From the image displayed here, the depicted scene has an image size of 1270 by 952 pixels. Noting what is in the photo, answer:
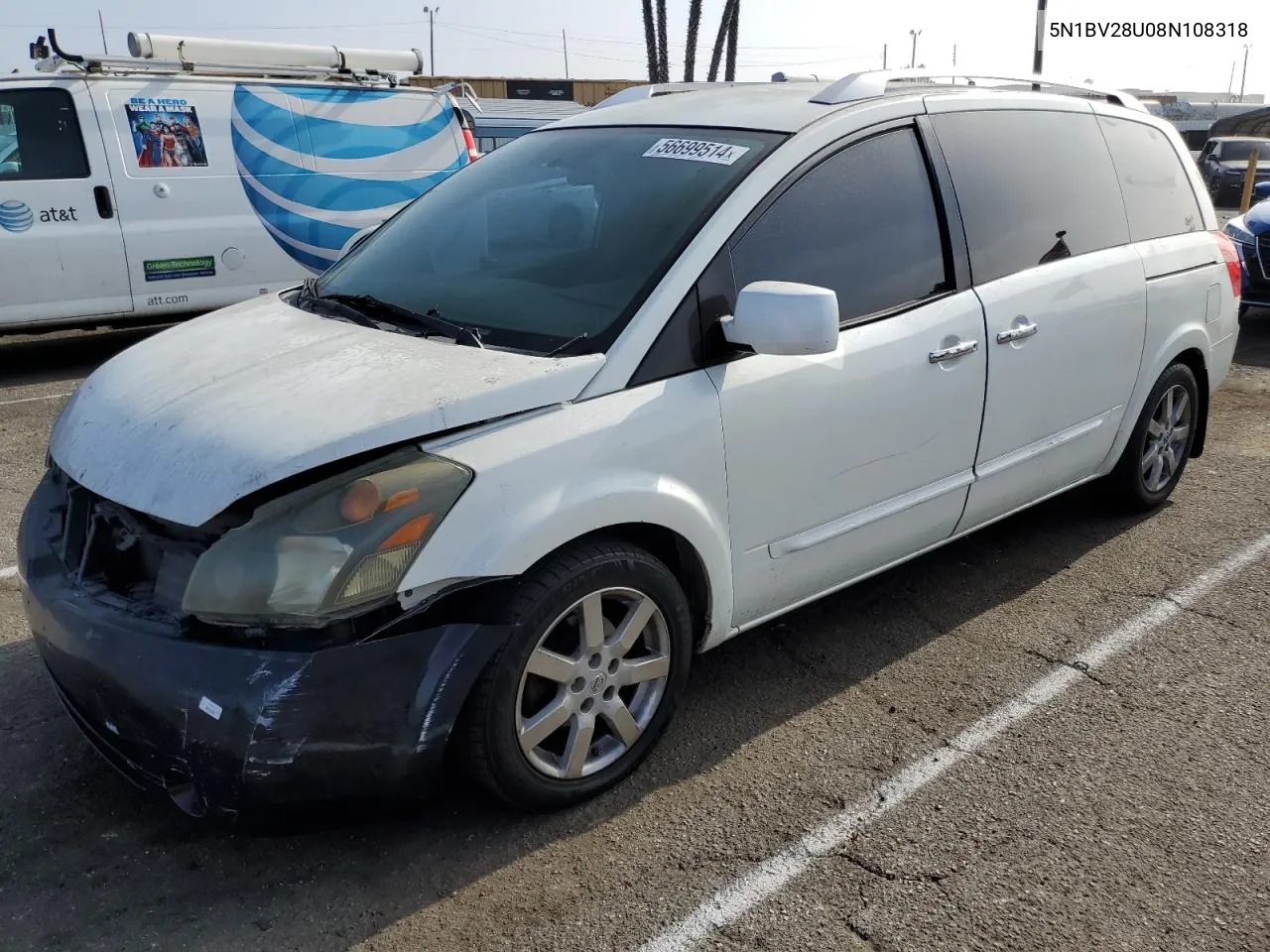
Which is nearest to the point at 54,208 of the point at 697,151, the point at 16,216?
the point at 16,216

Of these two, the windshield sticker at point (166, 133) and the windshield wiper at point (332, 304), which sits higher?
the windshield sticker at point (166, 133)

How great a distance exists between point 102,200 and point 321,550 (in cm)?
662

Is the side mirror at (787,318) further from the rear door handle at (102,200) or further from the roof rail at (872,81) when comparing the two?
the rear door handle at (102,200)

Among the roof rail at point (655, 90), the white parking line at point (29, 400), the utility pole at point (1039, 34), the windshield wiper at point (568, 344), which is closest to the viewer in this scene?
the windshield wiper at point (568, 344)

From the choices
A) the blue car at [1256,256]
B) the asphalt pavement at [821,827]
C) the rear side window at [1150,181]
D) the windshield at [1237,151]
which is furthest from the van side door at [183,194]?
the windshield at [1237,151]

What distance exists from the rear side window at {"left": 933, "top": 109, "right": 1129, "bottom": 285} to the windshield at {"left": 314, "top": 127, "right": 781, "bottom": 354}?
85 centimetres

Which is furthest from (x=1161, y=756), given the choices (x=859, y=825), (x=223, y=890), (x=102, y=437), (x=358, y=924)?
(x=102, y=437)

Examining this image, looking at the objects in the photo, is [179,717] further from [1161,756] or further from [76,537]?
[1161,756]

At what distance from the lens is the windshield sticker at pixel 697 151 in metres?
3.28

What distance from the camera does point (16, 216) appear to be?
300 inches

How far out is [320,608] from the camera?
241 cm

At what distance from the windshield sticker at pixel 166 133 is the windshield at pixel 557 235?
5.12m

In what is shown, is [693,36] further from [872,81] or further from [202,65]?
[872,81]

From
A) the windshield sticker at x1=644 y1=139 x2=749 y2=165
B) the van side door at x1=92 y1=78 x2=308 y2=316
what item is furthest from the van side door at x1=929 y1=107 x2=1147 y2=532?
the van side door at x1=92 y1=78 x2=308 y2=316
